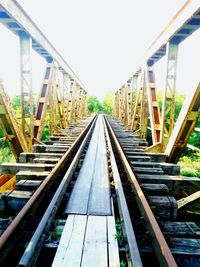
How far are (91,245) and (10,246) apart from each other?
740 millimetres

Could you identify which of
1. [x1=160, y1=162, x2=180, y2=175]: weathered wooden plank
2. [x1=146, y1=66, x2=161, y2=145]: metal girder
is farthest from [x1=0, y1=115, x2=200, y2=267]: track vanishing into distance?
[x1=146, y1=66, x2=161, y2=145]: metal girder

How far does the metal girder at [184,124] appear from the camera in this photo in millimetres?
5100

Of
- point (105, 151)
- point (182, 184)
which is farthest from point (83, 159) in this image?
point (182, 184)

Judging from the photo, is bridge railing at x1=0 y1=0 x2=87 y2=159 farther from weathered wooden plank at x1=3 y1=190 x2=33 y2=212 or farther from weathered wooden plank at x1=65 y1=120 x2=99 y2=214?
weathered wooden plank at x1=3 y1=190 x2=33 y2=212

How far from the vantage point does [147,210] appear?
268cm

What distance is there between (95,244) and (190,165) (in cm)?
1336

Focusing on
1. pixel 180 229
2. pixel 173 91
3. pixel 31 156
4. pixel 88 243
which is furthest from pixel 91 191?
pixel 173 91

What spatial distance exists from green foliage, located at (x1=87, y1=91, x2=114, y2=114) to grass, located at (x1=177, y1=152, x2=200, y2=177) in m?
40.9

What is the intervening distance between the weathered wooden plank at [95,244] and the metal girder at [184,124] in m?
3.26

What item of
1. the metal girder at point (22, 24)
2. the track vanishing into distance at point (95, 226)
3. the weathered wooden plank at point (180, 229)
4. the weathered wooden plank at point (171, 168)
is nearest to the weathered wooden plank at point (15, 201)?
the track vanishing into distance at point (95, 226)

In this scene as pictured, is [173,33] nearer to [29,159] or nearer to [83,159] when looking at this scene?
[83,159]

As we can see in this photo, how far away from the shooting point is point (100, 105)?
205 ft

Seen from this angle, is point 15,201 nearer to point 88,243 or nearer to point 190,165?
point 88,243

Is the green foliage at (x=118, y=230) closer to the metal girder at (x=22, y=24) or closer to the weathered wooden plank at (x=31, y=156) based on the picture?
the weathered wooden plank at (x=31, y=156)
